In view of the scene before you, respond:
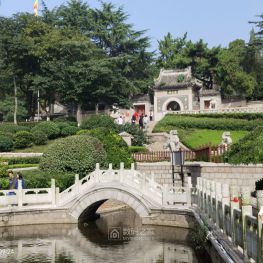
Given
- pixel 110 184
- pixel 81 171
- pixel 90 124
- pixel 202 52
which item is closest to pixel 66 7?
pixel 202 52

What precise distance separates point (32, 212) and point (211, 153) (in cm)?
937

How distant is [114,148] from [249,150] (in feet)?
22.2

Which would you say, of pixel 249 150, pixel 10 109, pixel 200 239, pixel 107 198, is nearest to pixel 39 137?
pixel 10 109

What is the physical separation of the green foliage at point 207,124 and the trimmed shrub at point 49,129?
8078 millimetres

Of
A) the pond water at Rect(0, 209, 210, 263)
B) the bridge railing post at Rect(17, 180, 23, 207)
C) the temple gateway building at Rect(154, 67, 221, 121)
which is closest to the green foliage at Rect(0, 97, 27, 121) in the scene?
the temple gateway building at Rect(154, 67, 221, 121)

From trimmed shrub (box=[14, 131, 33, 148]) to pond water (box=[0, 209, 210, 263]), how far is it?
16.2 m

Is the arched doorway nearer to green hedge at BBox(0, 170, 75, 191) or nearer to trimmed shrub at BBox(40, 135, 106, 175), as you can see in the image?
trimmed shrub at BBox(40, 135, 106, 175)

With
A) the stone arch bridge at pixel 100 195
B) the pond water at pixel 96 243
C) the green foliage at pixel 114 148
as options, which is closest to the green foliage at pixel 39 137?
the green foliage at pixel 114 148

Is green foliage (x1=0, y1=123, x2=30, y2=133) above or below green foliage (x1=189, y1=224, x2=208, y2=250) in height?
above

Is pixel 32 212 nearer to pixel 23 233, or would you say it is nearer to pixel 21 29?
pixel 23 233

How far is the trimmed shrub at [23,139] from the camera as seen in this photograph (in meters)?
36.1

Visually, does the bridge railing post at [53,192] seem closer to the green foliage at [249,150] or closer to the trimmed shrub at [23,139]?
the green foliage at [249,150]

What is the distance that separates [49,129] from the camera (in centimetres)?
3806

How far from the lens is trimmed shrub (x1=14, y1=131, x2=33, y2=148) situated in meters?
36.1
